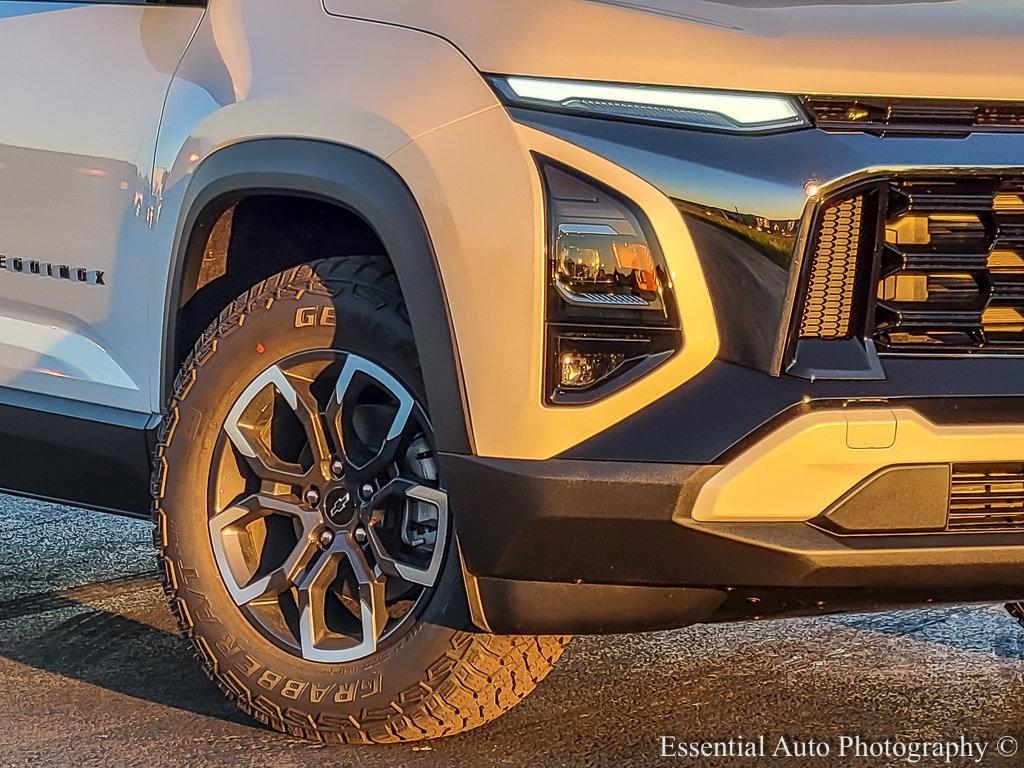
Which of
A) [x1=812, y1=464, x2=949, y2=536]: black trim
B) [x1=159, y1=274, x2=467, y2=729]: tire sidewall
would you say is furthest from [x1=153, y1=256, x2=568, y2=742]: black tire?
[x1=812, y1=464, x2=949, y2=536]: black trim

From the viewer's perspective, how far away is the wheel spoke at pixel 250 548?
3.18 m

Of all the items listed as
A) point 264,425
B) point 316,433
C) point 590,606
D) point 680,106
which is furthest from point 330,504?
point 680,106

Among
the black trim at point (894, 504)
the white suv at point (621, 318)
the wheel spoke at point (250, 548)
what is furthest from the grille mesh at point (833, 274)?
the wheel spoke at point (250, 548)

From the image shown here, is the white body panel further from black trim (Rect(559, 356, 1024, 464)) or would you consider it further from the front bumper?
black trim (Rect(559, 356, 1024, 464))

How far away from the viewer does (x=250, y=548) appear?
10.9 ft

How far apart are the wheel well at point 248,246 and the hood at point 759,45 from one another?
2.24 feet

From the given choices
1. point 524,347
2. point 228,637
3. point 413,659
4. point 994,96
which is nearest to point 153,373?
point 228,637

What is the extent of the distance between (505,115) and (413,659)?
102 cm

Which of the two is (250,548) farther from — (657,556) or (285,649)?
(657,556)

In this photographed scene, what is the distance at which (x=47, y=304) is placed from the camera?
3615 mm

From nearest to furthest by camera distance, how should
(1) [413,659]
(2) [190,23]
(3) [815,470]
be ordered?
(3) [815,470] → (1) [413,659] → (2) [190,23]

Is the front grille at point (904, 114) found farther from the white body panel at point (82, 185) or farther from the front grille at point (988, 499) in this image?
the white body panel at point (82, 185)

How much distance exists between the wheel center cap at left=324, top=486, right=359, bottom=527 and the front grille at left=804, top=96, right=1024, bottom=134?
1126mm

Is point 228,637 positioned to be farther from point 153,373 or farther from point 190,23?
point 190,23
